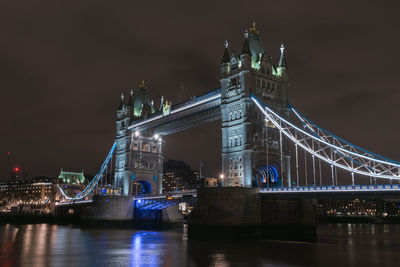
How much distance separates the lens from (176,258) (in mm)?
28500

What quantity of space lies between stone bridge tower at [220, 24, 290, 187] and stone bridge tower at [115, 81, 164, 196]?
25.5 m

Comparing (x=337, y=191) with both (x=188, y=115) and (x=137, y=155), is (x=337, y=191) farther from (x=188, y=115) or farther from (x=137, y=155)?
(x=137, y=155)

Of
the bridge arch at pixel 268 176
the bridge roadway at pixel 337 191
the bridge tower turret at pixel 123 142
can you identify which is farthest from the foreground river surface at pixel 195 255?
the bridge tower turret at pixel 123 142

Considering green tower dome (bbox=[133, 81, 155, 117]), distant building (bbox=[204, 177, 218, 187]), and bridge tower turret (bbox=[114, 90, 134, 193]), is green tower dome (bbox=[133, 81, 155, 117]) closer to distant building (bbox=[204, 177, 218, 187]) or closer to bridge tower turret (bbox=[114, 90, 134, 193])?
bridge tower turret (bbox=[114, 90, 134, 193])

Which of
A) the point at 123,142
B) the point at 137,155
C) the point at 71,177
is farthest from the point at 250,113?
the point at 71,177

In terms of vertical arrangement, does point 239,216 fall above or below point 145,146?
below

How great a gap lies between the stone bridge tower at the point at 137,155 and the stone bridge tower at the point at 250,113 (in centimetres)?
2551

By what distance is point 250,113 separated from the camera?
46.3m

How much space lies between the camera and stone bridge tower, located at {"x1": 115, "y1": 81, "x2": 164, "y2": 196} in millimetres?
71894

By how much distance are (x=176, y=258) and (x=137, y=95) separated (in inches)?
2138

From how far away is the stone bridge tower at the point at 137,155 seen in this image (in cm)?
7189

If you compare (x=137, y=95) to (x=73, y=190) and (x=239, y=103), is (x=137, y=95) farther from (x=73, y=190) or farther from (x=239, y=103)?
(x=73, y=190)

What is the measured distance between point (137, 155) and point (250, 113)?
32058mm

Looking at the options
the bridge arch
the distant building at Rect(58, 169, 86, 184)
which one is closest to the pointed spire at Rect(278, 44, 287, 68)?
the bridge arch
